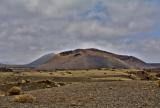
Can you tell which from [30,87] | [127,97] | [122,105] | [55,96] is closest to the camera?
[122,105]

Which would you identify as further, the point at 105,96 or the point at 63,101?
the point at 105,96

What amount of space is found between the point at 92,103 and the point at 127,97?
4.20 m

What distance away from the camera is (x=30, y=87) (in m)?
59.9

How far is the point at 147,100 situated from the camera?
99.7 feet

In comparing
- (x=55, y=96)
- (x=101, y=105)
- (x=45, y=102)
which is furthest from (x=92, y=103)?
(x=55, y=96)

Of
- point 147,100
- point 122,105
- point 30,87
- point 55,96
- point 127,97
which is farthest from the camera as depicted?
point 30,87

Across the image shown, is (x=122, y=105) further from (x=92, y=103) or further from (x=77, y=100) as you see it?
(x=77, y=100)

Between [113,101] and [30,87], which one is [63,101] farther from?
[30,87]

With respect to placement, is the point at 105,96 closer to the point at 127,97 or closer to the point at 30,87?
the point at 127,97

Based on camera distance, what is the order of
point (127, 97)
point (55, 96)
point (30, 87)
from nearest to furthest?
point (127, 97), point (55, 96), point (30, 87)

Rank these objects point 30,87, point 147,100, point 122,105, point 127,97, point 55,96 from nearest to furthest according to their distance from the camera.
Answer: point 122,105, point 147,100, point 127,97, point 55,96, point 30,87

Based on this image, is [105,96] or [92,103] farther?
Result: [105,96]

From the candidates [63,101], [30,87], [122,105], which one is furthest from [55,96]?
[30,87]

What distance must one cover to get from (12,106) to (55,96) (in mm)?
6989
